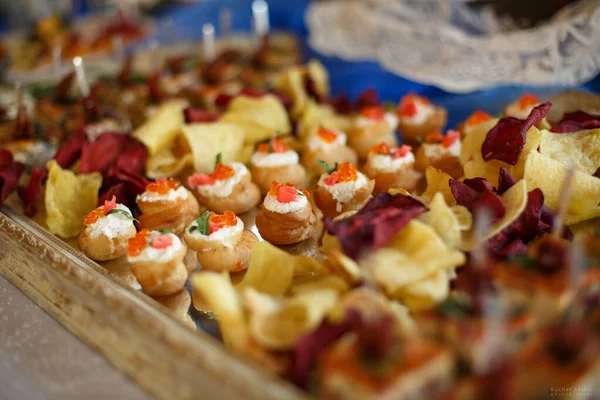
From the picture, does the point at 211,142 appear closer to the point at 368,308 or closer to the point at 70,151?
the point at 70,151

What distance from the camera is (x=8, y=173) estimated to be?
2.34 meters

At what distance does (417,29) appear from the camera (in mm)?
2938

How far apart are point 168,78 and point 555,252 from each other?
3.00 m

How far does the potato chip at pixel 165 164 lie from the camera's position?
242 cm

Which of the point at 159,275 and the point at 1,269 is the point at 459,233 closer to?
the point at 159,275

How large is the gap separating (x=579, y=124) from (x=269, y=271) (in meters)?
1.32

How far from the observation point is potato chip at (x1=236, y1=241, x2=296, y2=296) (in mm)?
1594

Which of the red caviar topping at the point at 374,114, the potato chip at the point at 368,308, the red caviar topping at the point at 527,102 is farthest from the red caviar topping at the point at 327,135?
the potato chip at the point at 368,308

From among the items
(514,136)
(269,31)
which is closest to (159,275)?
(514,136)

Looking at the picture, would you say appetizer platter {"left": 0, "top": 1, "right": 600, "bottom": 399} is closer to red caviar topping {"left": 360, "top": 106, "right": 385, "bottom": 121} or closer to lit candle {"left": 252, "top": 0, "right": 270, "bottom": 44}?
red caviar topping {"left": 360, "top": 106, "right": 385, "bottom": 121}

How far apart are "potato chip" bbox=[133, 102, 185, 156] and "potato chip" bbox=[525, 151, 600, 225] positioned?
155cm

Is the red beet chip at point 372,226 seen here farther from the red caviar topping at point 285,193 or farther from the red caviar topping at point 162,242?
the red caviar topping at point 162,242

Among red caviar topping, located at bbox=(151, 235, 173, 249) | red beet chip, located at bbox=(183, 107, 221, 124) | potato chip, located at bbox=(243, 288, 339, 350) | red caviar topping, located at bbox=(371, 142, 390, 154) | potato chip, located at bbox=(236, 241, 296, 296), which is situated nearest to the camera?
potato chip, located at bbox=(243, 288, 339, 350)

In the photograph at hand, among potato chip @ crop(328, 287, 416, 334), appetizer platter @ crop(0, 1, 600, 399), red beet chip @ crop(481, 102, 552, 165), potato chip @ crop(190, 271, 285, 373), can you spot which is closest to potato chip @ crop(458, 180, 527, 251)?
appetizer platter @ crop(0, 1, 600, 399)
